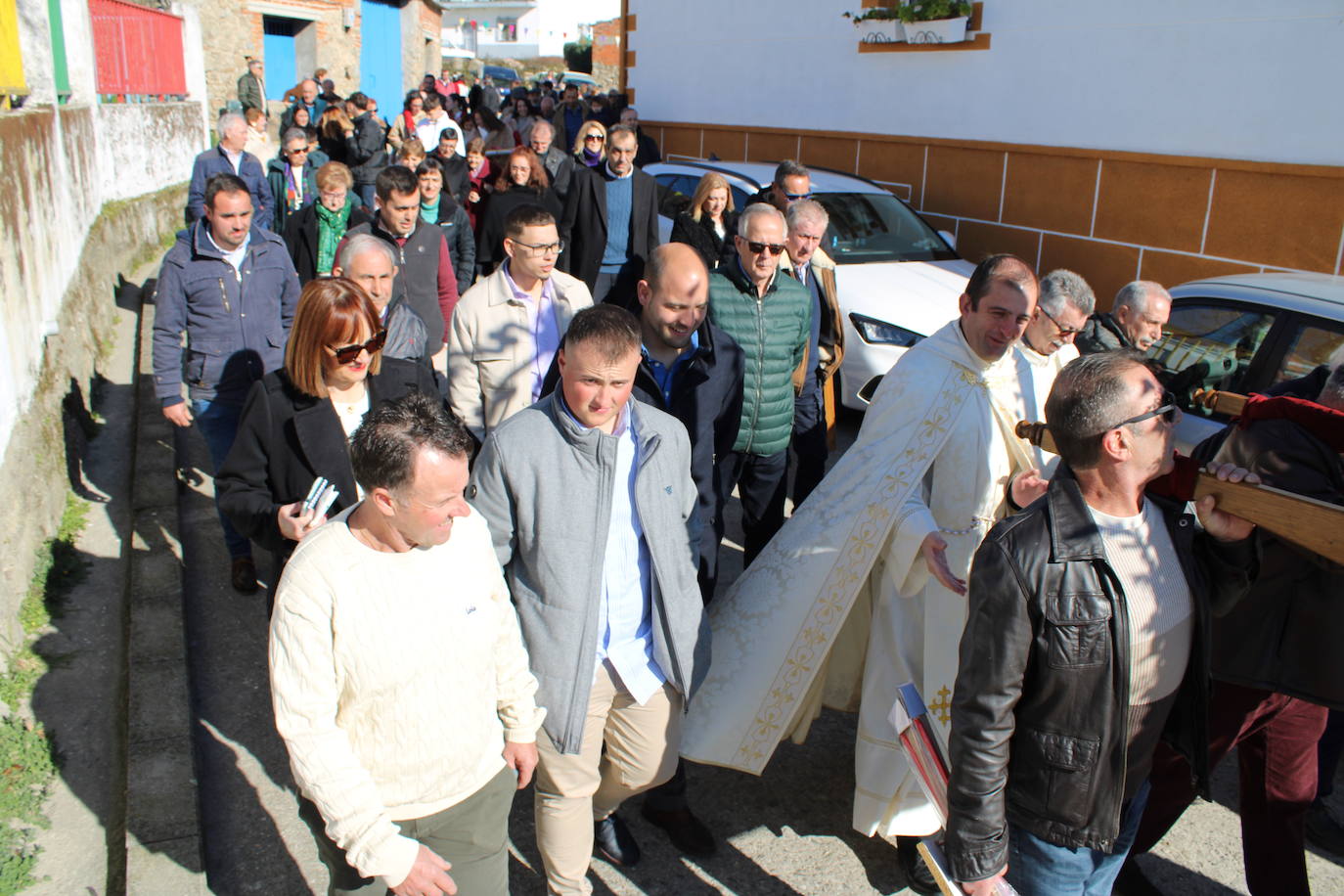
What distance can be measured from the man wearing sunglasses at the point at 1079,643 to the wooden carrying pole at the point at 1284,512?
1.5 inches

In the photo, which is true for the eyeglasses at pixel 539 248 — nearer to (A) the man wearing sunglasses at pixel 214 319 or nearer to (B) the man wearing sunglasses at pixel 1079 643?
(A) the man wearing sunglasses at pixel 214 319

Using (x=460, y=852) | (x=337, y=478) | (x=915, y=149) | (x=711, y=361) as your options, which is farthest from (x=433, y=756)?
(x=915, y=149)

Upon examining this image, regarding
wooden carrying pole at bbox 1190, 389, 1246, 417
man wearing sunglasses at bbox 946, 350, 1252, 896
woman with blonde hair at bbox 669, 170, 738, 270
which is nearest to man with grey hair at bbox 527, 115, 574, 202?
woman with blonde hair at bbox 669, 170, 738, 270

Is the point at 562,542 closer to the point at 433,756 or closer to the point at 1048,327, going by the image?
the point at 433,756

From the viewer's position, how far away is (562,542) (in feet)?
9.24

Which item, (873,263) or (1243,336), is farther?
(873,263)

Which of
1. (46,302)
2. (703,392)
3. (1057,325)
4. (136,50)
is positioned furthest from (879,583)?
(136,50)

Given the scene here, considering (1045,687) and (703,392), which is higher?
(703,392)

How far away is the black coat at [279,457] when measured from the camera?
3.08 meters

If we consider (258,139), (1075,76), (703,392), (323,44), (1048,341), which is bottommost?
(703,392)

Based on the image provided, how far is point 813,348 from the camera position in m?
5.04

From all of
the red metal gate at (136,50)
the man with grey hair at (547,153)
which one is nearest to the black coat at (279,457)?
the man with grey hair at (547,153)

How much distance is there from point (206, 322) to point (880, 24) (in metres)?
8.64

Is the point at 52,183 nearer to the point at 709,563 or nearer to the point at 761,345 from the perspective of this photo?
the point at 761,345
